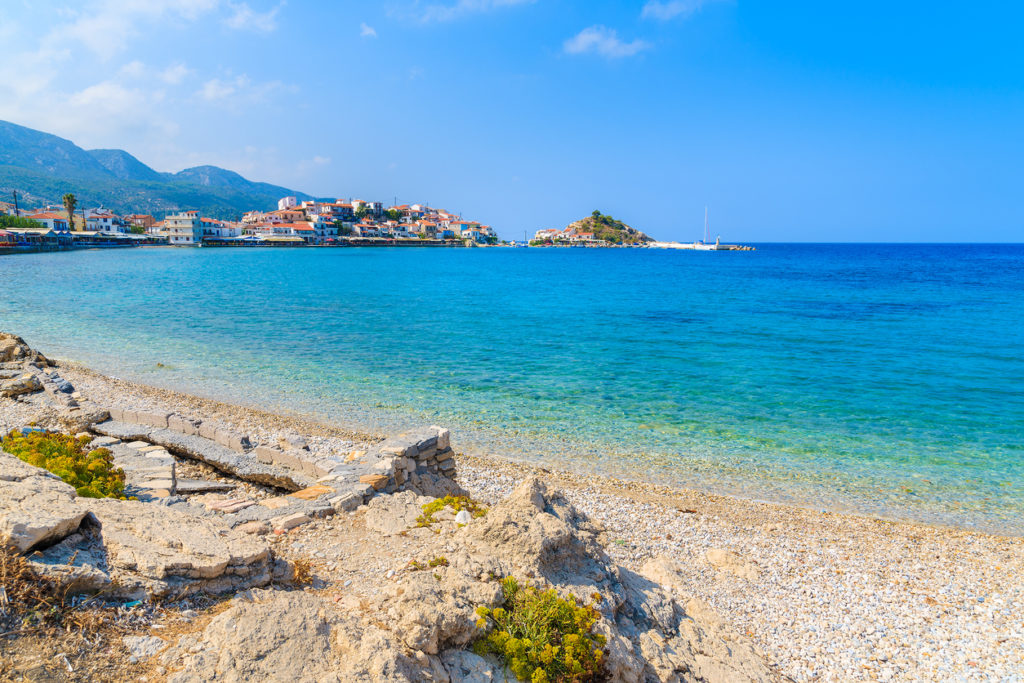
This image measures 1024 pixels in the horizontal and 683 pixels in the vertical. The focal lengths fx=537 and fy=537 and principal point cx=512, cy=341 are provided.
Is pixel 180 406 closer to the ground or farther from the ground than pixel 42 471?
closer to the ground

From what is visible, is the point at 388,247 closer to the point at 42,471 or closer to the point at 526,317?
the point at 526,317

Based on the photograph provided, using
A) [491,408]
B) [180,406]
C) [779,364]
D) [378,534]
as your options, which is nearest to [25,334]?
[180,406]

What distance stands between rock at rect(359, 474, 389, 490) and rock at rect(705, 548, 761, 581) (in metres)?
5.73

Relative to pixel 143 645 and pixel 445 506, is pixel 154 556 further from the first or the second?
pixel 445 506

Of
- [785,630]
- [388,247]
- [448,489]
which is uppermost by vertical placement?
[388,247]

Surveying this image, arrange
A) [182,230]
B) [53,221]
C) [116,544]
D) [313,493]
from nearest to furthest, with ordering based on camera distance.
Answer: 1. [116,544]
2. [313,493]
3. [53,221]
4. [182,230]

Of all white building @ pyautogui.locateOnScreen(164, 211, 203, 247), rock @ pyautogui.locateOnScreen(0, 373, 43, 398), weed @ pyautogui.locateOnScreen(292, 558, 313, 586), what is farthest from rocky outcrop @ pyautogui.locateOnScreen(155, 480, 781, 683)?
white building @ pyautogui.locateOnScreen(164, 211, 203, 247)

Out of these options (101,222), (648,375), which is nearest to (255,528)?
(648,375)

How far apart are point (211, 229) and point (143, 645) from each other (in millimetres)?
166173

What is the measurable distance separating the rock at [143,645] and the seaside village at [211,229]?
124 m

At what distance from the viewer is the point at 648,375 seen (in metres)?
22.1

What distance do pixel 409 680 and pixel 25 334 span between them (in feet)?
111

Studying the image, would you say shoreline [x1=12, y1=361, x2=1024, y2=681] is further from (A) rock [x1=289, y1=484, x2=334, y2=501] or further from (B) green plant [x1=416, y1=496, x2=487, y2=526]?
(A) rock [x1=289, y1=484, x2=334, y2=501]

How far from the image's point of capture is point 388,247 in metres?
175
